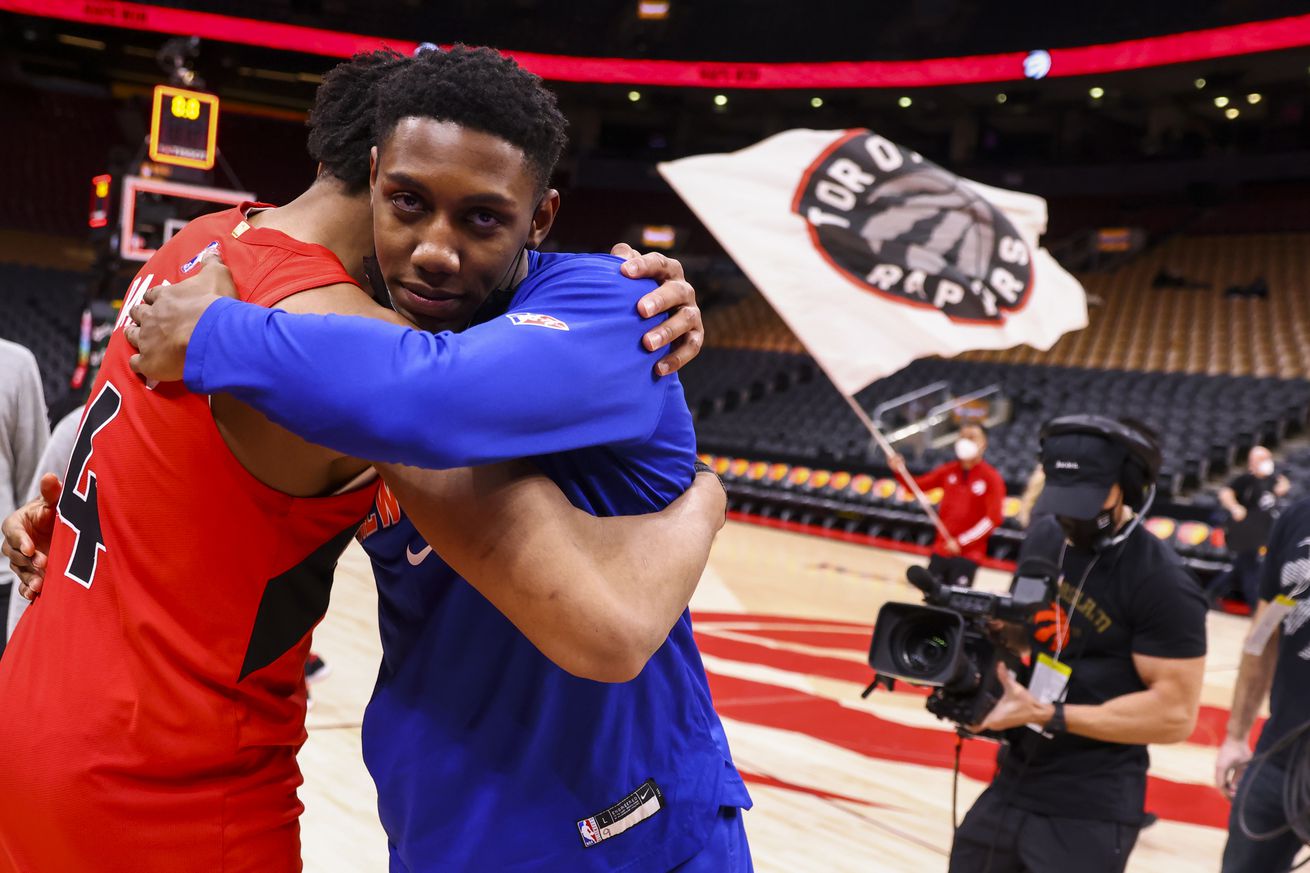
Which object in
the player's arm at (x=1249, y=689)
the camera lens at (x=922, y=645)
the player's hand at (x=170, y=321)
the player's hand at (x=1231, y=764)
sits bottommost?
the player's hand at (x=1231, y=764)

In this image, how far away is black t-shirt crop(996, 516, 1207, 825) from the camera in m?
2.75

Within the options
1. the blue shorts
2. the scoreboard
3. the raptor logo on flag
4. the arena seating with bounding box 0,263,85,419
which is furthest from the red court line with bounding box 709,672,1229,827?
the arena seating with bounding box 0,263,85,419

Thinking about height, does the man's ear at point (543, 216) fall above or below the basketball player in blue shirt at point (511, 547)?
above

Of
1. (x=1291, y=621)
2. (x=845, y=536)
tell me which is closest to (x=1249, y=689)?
(x=1291, y=621)

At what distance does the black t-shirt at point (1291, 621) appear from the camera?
3086 millimetres

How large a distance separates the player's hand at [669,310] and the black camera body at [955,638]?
1.25 m

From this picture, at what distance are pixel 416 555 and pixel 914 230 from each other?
463cm

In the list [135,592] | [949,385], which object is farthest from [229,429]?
[949,385]

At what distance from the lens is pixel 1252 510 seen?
1020cm

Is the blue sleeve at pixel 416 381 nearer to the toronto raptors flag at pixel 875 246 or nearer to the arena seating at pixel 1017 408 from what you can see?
the toronto raptors flag at pixel 875 246

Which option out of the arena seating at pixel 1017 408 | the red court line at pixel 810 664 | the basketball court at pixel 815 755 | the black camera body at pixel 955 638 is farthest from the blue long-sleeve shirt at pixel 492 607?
the arena seating at pixel 1017 408

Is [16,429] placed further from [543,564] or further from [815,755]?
[815,755]

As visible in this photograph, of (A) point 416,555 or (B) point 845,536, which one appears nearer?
(A) point 416,555

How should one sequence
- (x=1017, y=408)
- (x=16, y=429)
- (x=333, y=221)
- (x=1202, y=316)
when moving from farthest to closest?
(x=1202, y=316), (x=1017, y=408), (x=16, y=429), (x=333, y=221)
